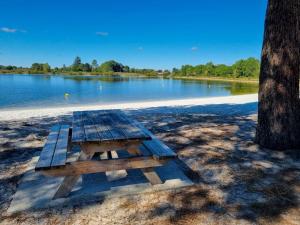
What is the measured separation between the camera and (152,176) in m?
3.28

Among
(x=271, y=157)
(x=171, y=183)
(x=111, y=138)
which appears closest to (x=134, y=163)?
(x=111, y=138)

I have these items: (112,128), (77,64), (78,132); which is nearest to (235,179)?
(112,128)

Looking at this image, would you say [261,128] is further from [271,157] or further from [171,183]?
[171,183]

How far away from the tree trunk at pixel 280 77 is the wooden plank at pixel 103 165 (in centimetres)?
271

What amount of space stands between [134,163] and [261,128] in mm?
2989

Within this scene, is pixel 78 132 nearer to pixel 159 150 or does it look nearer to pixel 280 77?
pixel 159 150

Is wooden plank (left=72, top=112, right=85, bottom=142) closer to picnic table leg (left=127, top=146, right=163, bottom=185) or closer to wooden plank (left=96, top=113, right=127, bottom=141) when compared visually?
wooden plank (left=96, top=113, right=127, bottom=141)

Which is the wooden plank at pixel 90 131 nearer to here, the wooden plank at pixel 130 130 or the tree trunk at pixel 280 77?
the wooden plank at pixel 130 130

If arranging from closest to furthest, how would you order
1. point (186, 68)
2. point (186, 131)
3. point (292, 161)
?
point (292, 161)
point (186, 131)
point (186, 68)

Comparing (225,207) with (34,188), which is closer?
(225,207)

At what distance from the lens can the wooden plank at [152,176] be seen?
127 inches

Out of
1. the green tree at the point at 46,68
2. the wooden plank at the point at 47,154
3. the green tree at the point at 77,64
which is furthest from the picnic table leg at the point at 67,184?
the green tree at the point at 46,68

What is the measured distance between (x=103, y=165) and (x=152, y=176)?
72cm

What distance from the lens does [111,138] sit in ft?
9.14
